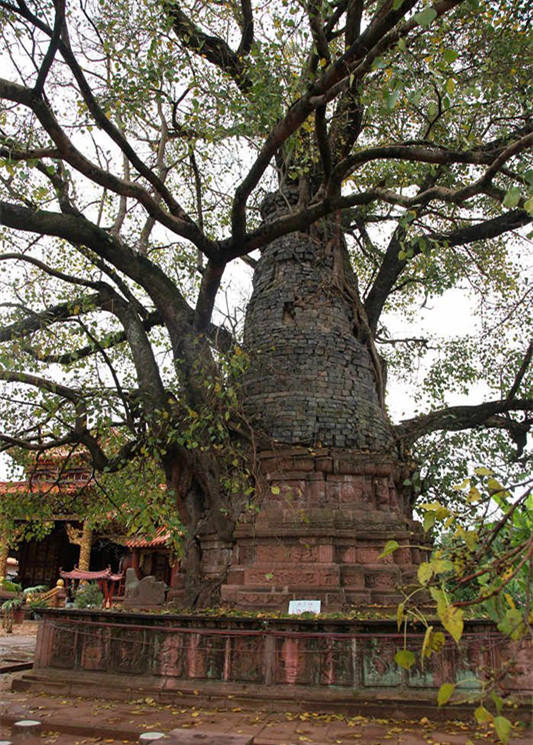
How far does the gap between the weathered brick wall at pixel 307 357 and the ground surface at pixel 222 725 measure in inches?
147

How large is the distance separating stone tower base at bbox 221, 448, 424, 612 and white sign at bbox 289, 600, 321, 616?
220mm

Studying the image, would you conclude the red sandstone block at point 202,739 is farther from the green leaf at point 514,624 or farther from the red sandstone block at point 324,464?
the red sandstone block at point 324,464

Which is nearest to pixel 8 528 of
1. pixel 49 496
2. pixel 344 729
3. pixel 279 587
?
pixel 49 496

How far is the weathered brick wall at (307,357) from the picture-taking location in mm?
8820

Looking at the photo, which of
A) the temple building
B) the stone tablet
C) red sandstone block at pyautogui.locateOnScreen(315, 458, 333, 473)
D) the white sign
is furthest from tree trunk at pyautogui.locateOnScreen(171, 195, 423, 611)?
the temple building

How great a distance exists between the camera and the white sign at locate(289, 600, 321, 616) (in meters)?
6.93

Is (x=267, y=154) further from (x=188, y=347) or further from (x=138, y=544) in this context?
(x=138, y=544)

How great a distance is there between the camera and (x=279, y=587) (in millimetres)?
7496

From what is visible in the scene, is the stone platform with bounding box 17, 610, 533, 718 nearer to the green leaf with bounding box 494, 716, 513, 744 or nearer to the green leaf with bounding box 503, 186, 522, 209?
the green leaf with bounding box 494, 716, 513, 744

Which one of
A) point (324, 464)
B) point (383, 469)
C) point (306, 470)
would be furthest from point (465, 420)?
point (306, 470)

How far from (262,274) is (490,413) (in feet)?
15.9

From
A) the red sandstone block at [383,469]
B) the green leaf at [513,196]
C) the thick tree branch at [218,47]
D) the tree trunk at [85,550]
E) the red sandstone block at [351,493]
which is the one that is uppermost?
the thick tree branch at [218,47]

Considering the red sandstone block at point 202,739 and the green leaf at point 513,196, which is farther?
the red sandstone block at point 202,739

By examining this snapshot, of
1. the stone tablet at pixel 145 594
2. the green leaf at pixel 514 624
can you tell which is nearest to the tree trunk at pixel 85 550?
the stone tablet at pixel 145 594
